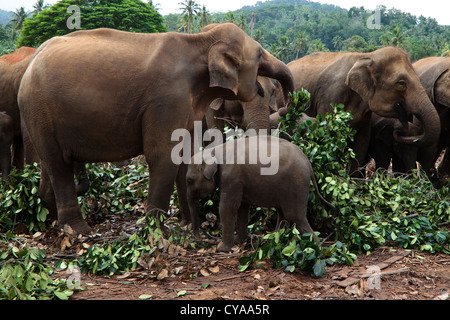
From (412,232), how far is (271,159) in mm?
1974

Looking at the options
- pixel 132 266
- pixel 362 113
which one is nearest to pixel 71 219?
pixel 132 266

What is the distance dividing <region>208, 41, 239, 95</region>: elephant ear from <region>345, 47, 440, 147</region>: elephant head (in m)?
3.18

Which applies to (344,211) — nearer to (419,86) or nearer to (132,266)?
(132,266)

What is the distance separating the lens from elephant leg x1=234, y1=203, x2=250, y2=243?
5.86 metres

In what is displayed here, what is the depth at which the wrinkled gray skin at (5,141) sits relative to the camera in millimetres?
8656

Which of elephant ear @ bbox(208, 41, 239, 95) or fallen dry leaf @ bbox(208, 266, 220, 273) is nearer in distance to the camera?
fallen dry leaf @ bbox(208, 266, 220, 273)

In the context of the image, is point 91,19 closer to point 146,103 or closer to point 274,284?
point 146,103

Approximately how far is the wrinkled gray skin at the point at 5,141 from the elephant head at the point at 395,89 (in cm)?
533

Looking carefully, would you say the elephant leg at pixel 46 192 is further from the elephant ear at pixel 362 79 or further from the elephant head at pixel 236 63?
the elephant ear at pixel 362 79

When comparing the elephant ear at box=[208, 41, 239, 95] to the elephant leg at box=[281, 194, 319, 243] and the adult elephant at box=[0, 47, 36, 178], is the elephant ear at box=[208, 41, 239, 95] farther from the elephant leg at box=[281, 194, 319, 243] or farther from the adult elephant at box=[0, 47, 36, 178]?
the adult elephant at box=[0, 47, 36, 178]

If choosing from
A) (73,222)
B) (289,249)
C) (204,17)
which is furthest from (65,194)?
(204,17)

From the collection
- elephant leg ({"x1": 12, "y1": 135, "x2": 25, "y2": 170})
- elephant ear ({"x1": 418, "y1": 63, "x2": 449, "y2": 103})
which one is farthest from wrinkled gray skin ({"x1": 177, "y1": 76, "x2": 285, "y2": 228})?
elephant leg ({"x1": 12, "y1": 135, "x2": 25, "y2": 170})

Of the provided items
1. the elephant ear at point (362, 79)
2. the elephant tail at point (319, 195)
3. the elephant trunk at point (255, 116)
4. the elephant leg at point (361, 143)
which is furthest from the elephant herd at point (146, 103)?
the elephant leg at point (361, 143)

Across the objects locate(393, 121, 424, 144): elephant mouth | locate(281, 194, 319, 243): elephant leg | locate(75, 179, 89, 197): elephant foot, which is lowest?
locate(75, 179, 89, 197): elephant foot
